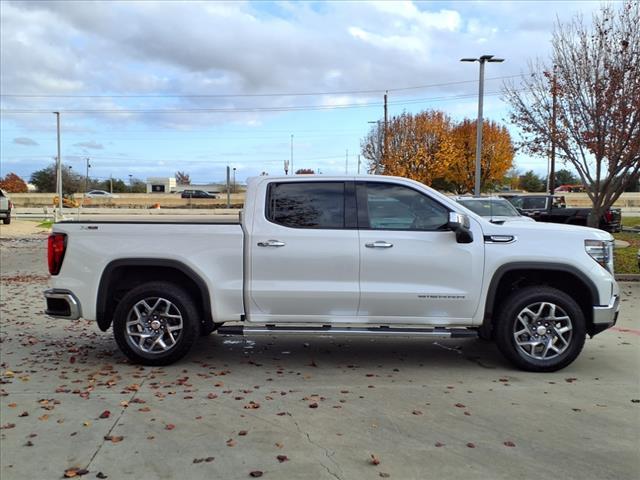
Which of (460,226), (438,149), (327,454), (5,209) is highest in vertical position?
(438,149)

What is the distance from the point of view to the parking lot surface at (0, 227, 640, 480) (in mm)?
3686

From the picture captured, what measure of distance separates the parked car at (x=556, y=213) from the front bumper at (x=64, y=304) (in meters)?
19.0

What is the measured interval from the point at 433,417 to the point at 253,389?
5.39ft

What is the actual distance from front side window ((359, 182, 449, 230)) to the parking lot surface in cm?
148

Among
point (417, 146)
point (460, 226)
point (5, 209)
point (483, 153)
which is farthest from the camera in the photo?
point (483, 153)

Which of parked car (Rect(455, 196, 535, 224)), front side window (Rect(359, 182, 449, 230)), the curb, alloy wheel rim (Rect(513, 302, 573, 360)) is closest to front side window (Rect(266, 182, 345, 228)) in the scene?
front side window (Rect(359, 182, 449, 230))

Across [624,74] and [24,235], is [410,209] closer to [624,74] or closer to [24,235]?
[624,74]

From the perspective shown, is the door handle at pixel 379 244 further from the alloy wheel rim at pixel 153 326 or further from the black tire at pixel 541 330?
the alloy wheel rim at pixel 153 326

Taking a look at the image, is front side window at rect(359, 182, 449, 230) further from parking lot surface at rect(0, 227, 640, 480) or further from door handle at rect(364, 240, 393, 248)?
parking lot surface at rect(0, 227, 640, 480)

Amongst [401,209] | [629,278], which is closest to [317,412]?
[401,209]

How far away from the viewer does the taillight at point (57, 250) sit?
18.9ft

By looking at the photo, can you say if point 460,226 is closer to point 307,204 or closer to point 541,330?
point 541,330

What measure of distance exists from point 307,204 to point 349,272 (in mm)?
837

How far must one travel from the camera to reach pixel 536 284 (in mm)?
5793
